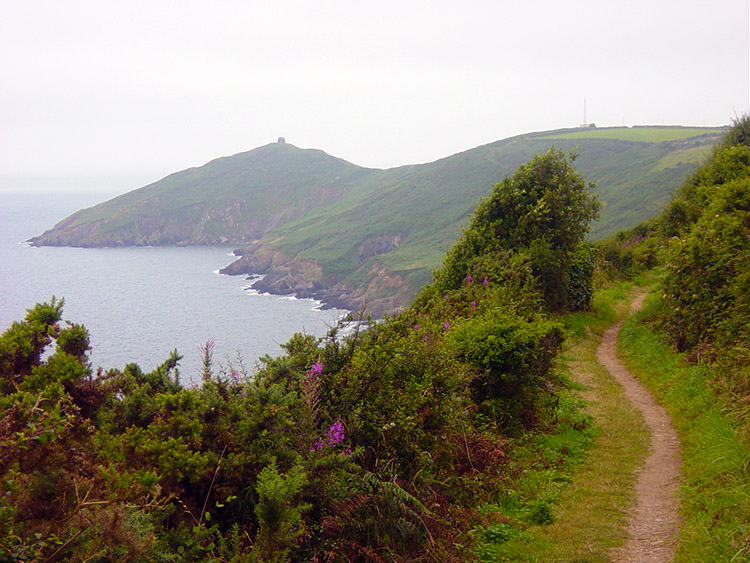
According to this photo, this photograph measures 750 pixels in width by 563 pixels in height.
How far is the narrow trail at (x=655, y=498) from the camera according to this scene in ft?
18.8

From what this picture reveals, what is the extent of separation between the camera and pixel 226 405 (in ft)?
16.0

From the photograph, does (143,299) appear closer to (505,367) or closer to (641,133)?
(505,367)

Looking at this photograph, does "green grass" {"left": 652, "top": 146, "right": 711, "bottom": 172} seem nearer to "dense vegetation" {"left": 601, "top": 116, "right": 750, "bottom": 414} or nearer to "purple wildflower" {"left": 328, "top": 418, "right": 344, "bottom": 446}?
"dense vegetation" {"left": 601, "top": 116, "right": 750, "bottom": 414}

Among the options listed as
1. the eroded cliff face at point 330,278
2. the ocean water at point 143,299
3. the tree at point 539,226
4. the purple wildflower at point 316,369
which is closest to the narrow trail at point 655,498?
the purple wildflower at point 316,369

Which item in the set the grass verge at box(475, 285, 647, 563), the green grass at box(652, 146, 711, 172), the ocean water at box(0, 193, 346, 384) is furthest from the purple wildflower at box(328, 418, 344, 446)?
the green grass at box(652, 146, 711, 172)

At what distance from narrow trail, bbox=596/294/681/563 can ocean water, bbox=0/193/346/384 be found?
4193 cm


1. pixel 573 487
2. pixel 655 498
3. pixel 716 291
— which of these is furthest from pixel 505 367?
pixel 716 291

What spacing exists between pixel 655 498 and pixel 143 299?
130 meters

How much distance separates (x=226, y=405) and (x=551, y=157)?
1722 centimetres

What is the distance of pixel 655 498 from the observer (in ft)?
23.2

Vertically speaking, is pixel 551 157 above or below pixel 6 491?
above

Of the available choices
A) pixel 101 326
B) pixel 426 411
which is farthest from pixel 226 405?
→ pixel 101 326

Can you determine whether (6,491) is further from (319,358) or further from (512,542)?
(512,542)

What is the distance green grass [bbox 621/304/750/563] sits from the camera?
5328mm
